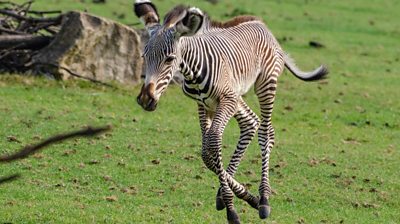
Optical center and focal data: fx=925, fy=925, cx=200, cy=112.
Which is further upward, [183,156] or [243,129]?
[243,129]

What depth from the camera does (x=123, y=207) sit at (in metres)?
8.47

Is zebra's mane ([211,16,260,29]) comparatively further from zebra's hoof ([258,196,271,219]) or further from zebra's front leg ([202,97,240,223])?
zebra's hoof ([258,196,271,219])

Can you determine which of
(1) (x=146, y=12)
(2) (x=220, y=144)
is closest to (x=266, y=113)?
(2) (x=220, y=144)

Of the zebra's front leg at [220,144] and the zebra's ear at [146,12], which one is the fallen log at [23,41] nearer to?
the zebra's ear at [146,12]

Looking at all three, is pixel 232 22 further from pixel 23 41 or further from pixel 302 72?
pixel 23 41

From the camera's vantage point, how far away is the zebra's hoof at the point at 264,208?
8148 mm

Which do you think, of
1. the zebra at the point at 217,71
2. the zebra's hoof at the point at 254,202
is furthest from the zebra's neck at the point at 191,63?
the zebra's hoof at the point at 254,202

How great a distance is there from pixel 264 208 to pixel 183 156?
2.68 meters

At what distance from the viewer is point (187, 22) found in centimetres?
719

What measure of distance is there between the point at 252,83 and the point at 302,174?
214cm

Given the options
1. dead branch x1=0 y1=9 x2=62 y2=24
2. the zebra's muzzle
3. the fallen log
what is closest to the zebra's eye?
the zebra's muzzle

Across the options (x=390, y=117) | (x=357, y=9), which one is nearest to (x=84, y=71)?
(x=390, y=117)

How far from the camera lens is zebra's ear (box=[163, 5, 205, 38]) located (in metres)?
7.14

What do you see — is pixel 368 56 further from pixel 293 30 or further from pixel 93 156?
pixel 93 156
